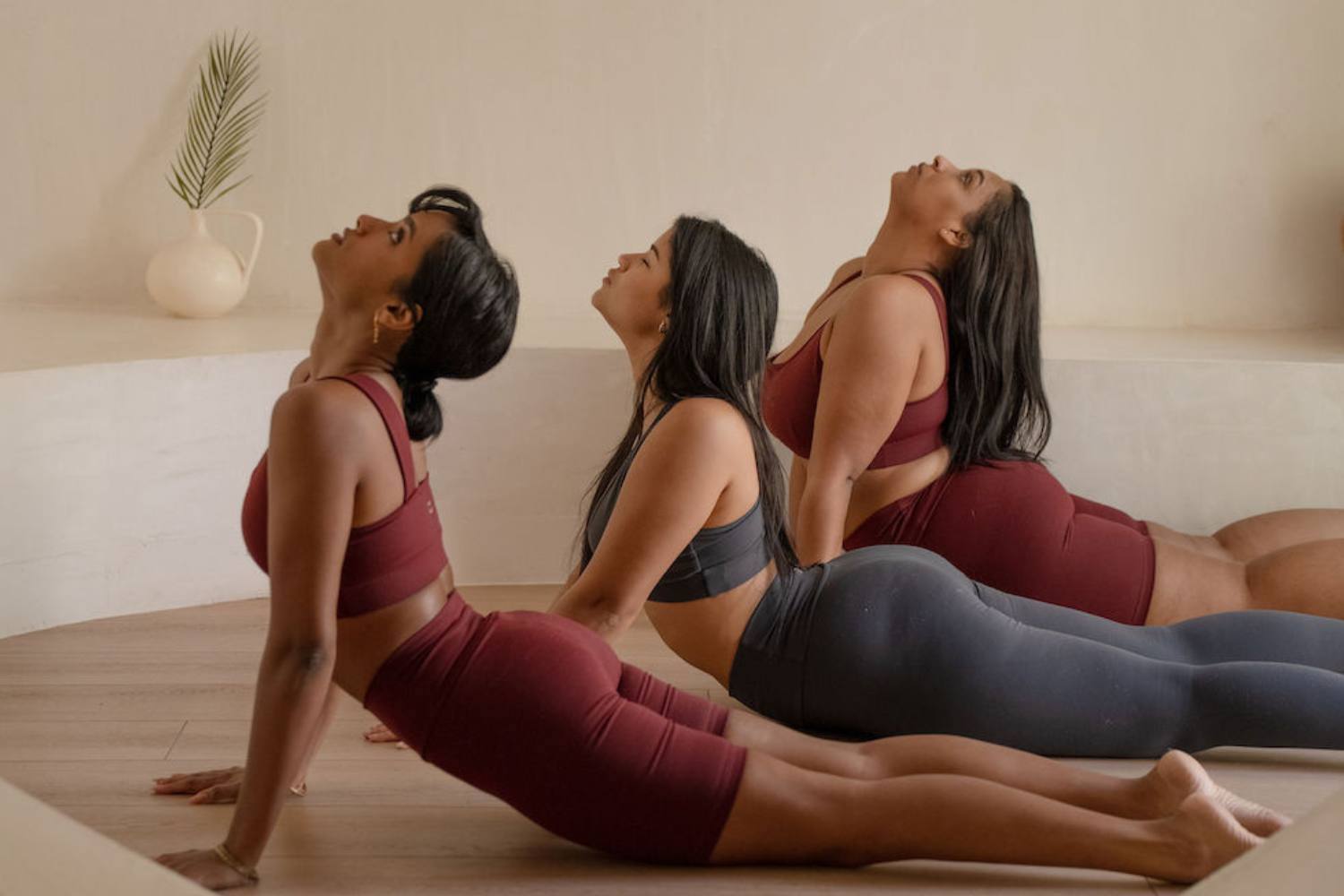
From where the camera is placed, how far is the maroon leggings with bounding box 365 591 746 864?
6.82ft

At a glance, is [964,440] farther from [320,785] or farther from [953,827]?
[320,785]

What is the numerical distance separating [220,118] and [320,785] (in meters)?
2.61

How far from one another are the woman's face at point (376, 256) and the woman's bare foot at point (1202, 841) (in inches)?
51.8

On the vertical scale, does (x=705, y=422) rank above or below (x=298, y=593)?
above

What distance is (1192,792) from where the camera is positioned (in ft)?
7.13

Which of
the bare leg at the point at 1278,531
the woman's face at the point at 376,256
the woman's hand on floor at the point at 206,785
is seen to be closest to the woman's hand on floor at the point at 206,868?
the woman's hand on floor at the point at 206,785

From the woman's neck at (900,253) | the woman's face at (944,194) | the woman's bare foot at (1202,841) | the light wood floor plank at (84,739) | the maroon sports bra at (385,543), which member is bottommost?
the light wood floor plank at (84,739)

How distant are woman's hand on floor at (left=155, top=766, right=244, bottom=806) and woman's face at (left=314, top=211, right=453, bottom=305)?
85cm

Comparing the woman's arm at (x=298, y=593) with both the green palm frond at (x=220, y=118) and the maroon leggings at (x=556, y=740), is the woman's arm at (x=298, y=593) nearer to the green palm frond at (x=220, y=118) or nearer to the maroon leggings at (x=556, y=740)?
the maroon leggings at (x=556, y=740)

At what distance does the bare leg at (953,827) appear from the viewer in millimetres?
2084

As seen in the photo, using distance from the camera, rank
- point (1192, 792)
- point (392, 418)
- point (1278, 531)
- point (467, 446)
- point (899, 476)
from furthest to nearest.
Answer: point (467, 446)
point (1278, 531)
point (899, 476)
point (1192, 792)
point (392, 418)

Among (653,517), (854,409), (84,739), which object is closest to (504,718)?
(653,517)

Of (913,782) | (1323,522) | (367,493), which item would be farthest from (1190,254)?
(367,493)

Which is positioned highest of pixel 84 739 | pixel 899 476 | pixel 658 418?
pixel 658 418
